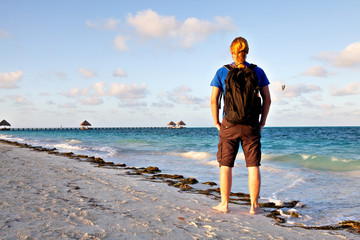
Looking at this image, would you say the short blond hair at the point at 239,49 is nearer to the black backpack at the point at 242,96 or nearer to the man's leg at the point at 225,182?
the black backpack at the point at 242,96

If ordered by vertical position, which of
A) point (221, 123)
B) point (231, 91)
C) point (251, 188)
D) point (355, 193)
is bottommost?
point (355, 193)

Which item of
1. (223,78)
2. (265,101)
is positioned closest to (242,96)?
(223,78)

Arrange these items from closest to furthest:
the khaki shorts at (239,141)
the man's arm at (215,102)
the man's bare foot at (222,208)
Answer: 1. the khaki shorts at (239,141)
2. the man's arm at (215,102)
3. the man's bare foot at (222,208)

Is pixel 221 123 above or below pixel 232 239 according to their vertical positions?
above

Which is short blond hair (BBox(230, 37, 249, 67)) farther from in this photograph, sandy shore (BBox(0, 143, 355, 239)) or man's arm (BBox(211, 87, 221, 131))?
sandy shore (BBox(0, 143, 355, 239))

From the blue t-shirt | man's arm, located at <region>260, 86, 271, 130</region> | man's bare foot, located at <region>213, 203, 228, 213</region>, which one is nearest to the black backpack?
the blue t-shirt

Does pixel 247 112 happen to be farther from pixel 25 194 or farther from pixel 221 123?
pixel 25 194

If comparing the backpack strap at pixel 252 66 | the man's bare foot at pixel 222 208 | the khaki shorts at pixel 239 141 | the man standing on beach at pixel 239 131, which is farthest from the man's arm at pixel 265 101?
the man's bare foot at pixel 222 208

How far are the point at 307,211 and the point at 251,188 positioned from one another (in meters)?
1.22

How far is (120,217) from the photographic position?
2.87 metres

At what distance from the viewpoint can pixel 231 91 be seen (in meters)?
3.06

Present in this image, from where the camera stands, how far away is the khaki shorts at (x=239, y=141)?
124 inches

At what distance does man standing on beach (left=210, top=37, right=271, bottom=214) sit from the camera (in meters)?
3.17

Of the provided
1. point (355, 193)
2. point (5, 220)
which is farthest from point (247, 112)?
point (355, 193)
